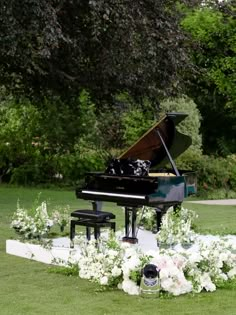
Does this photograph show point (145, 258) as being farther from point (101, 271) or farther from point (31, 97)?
point (31, 97)

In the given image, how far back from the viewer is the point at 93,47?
53.5 ft

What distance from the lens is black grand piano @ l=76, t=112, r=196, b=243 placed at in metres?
9.88

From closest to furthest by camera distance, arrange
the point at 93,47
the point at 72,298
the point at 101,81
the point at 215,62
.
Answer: the point at 72,298, the point at 93,47, the point at 101,81, the point at 215,62

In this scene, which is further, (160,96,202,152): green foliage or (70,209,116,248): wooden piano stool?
(160,96,202,152): green foliage

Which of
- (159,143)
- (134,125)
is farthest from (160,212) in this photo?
(134,125)

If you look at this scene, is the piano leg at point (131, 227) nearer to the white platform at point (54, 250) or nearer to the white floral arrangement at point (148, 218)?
the white platform at point (54, 250)

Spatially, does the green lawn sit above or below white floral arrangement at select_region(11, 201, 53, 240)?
below

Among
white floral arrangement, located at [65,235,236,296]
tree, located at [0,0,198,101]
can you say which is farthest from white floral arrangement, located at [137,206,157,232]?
tree, located at [0,0,198,101]

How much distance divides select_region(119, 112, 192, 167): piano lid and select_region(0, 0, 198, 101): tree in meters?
3.84

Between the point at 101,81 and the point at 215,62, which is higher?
the point at 215,62

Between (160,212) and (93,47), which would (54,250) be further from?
(93,47)

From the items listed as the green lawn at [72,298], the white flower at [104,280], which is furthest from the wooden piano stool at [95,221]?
the white flower at [104,280]

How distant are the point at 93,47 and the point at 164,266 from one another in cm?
954

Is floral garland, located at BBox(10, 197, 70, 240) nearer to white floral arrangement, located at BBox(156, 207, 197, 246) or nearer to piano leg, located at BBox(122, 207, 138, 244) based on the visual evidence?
piano leg, located at BBox(122, 207, 138, 244)
